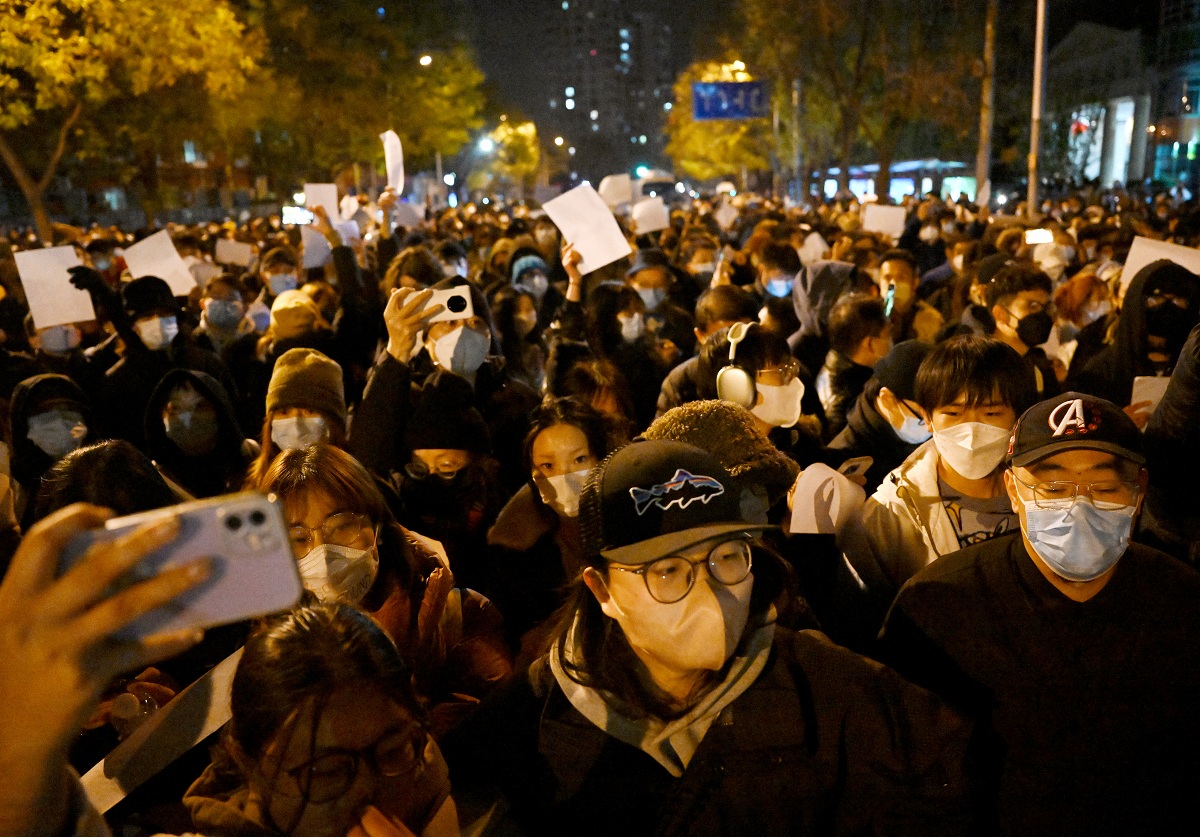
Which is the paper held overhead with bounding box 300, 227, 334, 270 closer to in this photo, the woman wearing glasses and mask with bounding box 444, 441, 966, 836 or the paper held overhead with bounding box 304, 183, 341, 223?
the paper held overhead with bounding box 304, 183, 341, 223

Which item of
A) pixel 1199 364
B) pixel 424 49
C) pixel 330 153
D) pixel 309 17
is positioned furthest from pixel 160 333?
pixel 424 49

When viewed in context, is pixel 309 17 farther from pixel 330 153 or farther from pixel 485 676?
pixel 485 676

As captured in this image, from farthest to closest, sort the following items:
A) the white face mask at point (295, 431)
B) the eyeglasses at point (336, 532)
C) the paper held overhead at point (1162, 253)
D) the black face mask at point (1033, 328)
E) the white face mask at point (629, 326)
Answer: the white face mask at point (629, 326) < the paper held overhead at point (1162, 253) < the black face mask at point (1033, 328) < the white face mask at point (295, 431) < the eyeglasses at point (336, 532)

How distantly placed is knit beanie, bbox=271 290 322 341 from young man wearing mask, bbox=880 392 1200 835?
17.3 ft

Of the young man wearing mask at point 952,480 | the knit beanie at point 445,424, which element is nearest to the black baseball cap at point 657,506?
the young man wearing mask at point 952,480

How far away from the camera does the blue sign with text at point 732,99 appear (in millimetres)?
38312

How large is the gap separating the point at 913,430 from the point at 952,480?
2.64 feet

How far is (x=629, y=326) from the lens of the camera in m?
7.21

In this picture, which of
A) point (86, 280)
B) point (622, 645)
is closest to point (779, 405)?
point (622, 645)

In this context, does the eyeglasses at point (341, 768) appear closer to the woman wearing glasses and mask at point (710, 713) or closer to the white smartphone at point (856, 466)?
the woman wearing glasses and mask at point (710, 713)

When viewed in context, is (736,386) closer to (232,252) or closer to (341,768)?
(341,768)

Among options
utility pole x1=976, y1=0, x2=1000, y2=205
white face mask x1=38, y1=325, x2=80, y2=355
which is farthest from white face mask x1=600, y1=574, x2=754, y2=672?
utility pole x1=976, y1=0, x2=1000, y2=205

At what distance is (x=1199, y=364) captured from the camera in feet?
11.1

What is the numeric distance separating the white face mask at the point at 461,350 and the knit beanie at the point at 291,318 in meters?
1.69
